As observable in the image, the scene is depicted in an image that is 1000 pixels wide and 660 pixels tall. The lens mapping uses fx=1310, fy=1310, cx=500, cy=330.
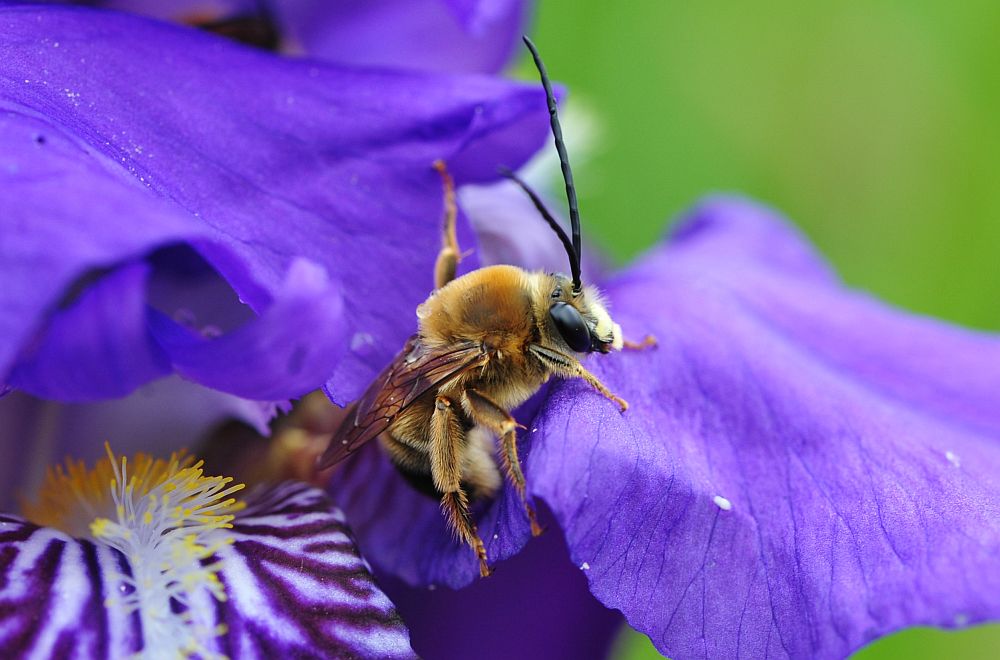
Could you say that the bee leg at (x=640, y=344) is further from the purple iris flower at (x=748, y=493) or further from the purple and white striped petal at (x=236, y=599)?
the purple and white striped petal at (x=236, y=599)

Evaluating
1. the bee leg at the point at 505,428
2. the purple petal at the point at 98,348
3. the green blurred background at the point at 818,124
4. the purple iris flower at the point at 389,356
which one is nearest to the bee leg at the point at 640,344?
the purple iris flower at the point at 389,356

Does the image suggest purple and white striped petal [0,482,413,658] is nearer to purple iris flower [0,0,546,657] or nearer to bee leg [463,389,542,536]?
purple iris flower [0,0,546,657]

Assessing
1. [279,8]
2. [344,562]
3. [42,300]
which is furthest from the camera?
[279,8]

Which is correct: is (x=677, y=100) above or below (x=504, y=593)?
above

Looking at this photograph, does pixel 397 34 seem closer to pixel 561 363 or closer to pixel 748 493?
pixel 561 363

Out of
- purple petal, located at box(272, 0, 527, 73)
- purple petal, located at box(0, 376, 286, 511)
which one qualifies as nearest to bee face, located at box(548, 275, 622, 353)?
purple petal, located at box(0, 376, 286, 511)

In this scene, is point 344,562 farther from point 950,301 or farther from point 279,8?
point 950,301

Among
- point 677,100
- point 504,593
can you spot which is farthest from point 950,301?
point 504,593

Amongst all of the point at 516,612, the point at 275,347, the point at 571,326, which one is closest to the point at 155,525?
the point at 275,347
